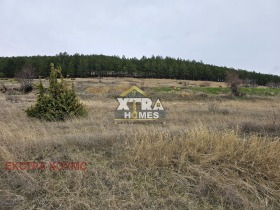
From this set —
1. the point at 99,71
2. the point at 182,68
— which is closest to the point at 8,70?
the point at 99,71

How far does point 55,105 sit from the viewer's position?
8.21 metres

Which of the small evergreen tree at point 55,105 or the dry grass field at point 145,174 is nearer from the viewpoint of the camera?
the dry grass field at point 145,174

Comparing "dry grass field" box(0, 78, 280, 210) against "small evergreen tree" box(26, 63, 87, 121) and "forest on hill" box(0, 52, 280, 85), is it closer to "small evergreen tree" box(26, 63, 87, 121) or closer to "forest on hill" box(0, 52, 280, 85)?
"small evergreen tree" box(26, 63, 87, 121)

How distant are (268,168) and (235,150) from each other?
54 centimetres

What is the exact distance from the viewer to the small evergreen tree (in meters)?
Answer: 8.05

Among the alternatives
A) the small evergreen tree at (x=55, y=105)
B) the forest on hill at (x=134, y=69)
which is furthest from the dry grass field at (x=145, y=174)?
the forest on hill at (x=134, y=69)

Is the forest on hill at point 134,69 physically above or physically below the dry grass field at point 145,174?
above

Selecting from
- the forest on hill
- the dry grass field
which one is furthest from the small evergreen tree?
the forest on hill

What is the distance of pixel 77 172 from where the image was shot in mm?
3338

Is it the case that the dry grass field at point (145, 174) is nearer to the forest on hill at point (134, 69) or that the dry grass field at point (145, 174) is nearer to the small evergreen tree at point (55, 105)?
the small evergreen tree at point (55, 105)

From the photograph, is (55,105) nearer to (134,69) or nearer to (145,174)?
(145,174)

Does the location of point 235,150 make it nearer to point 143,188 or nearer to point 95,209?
point 143,188

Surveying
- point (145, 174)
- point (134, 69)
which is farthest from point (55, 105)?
point (134, 69)

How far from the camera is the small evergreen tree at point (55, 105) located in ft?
26.4
